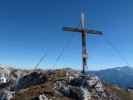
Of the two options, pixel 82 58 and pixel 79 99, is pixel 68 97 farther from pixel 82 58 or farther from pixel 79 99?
pixel 82 58

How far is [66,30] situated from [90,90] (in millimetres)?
32822

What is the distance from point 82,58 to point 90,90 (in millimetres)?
25797

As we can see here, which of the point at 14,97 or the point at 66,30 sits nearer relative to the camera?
the point at 66,30

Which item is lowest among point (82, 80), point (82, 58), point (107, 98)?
point (107, 98)

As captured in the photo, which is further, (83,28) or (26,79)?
(26,79)

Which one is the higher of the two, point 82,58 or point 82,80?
point 82,58

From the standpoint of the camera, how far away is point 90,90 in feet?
284

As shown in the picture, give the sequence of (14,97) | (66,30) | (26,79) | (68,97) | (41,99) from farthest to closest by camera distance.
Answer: (26,79)
(14,97)
(68,97)
(41,99)
(66,30)

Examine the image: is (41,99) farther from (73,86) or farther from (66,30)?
(66,30)

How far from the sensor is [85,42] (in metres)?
64.8

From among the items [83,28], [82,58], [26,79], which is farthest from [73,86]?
[26,79]

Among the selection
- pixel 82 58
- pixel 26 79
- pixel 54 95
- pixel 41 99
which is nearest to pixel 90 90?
pixel 54 95

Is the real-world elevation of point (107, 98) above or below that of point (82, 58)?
below

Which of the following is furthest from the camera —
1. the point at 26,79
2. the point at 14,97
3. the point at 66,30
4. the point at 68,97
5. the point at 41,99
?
the point at 26,79
